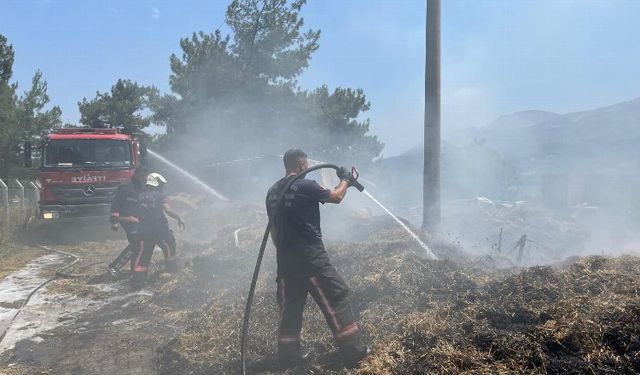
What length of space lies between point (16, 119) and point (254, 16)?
11.5 metres

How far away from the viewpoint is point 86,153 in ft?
40.5

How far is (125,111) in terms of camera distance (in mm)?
26203

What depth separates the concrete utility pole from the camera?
9477 millimetres

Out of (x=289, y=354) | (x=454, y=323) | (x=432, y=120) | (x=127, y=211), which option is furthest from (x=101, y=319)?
(x=432, y=120)

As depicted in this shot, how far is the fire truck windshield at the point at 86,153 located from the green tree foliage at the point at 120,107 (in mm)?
13389

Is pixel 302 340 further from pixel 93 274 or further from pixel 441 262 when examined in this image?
pixel 93 274

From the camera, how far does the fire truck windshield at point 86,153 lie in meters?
12.1

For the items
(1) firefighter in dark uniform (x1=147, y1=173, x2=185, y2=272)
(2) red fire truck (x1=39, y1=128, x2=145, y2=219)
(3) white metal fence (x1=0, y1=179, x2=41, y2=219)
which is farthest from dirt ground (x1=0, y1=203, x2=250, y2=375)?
(3) white metal fence (x1=0, y1=179, x2=41, y2=219)

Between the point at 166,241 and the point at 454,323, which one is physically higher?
the point at 166,241

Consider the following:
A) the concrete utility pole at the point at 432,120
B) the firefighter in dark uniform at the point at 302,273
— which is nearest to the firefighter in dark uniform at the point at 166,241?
the firefighter in dark uniform at the point at 302,273

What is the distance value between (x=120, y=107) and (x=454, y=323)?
25571 mm

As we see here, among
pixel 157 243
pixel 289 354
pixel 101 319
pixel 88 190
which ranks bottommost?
pixel 101 319

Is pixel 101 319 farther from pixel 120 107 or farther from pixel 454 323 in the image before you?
pixel 120 107

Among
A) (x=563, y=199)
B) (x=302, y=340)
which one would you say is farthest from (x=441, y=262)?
(x=563, y=199)
